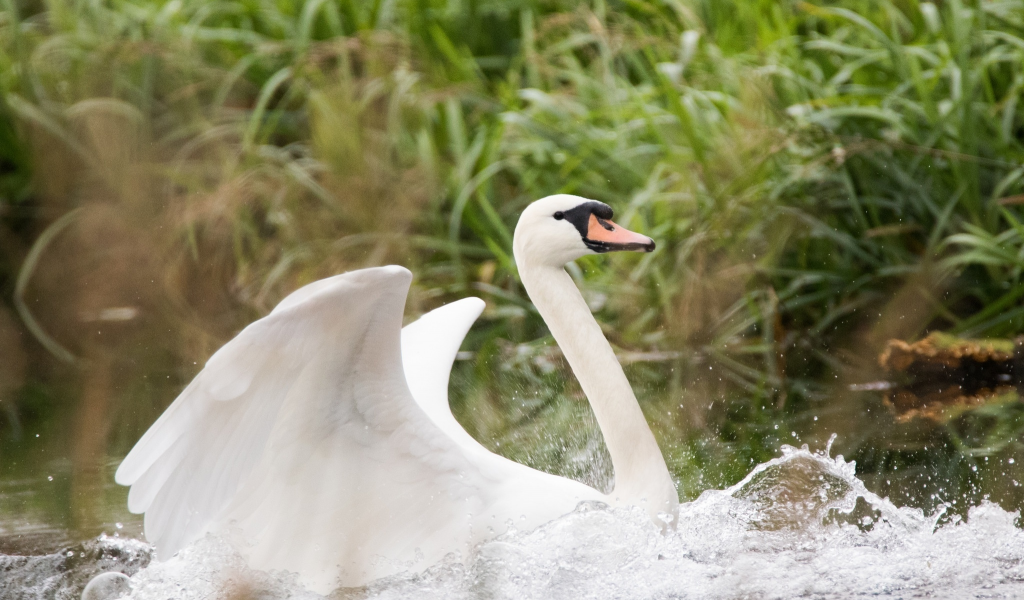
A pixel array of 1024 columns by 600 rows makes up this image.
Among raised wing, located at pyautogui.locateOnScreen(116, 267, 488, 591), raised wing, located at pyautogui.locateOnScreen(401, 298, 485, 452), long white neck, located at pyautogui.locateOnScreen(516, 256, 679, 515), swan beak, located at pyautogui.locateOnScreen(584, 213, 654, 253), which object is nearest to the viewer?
raised wing, located at pyautogui.locateOnScreen(116, 267, 488, 591)

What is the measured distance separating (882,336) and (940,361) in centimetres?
57

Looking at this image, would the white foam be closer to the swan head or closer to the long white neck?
the long white neck

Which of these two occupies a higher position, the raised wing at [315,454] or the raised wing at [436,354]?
the raised wing at [315,454]

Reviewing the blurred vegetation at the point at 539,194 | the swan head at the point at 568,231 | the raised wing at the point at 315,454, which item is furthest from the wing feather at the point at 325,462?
the blurred vegetation at the point at 539,194

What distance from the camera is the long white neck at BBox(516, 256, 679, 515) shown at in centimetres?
354

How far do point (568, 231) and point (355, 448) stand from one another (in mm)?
912

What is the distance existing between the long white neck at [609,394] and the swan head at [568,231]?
71mm

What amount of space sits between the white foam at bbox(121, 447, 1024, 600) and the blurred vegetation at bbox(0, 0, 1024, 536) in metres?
0.52

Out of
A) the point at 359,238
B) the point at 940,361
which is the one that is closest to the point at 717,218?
the point at 940,361

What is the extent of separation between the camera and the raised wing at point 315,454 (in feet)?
10.1

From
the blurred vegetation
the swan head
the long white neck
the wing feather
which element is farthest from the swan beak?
the blurred vegetation

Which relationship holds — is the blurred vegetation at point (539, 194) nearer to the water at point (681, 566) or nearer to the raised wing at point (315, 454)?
the water at point (681, 566)

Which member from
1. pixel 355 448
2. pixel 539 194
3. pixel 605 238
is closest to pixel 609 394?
pixel 605 238

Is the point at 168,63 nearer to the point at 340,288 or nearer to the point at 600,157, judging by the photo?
the point at 600,157
